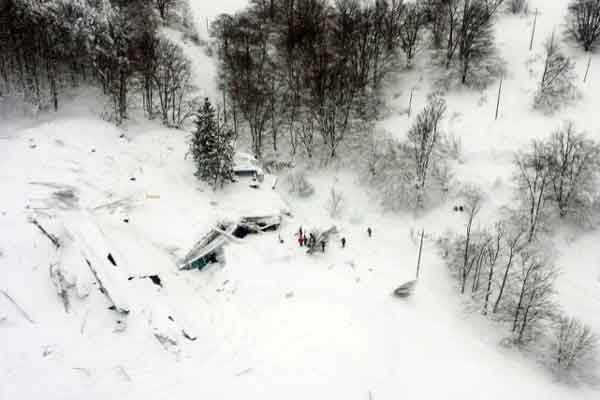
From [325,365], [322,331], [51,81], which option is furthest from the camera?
[51,81]

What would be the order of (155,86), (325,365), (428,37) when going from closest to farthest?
(325,365) → (155,86) → (428,37)

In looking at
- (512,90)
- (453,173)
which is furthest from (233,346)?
(512,90)

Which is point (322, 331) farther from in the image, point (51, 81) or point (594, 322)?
point (51, 81)

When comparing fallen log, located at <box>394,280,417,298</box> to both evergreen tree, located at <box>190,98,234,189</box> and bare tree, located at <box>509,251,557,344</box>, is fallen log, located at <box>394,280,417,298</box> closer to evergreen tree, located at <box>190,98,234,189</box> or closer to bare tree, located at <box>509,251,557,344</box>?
bare tree, located at <box>509,251,557,344</box>

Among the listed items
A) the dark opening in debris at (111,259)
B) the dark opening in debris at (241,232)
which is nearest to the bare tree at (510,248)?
the dark opening in debris at (241,232)

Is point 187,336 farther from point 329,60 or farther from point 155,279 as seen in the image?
point 329,60

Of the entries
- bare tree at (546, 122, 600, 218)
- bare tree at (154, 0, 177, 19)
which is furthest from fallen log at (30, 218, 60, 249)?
bare tree at (154, 0, 177, 19)

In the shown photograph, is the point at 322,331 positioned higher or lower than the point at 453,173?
lower

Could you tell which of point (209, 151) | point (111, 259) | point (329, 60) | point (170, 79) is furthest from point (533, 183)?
point (170, 79)
